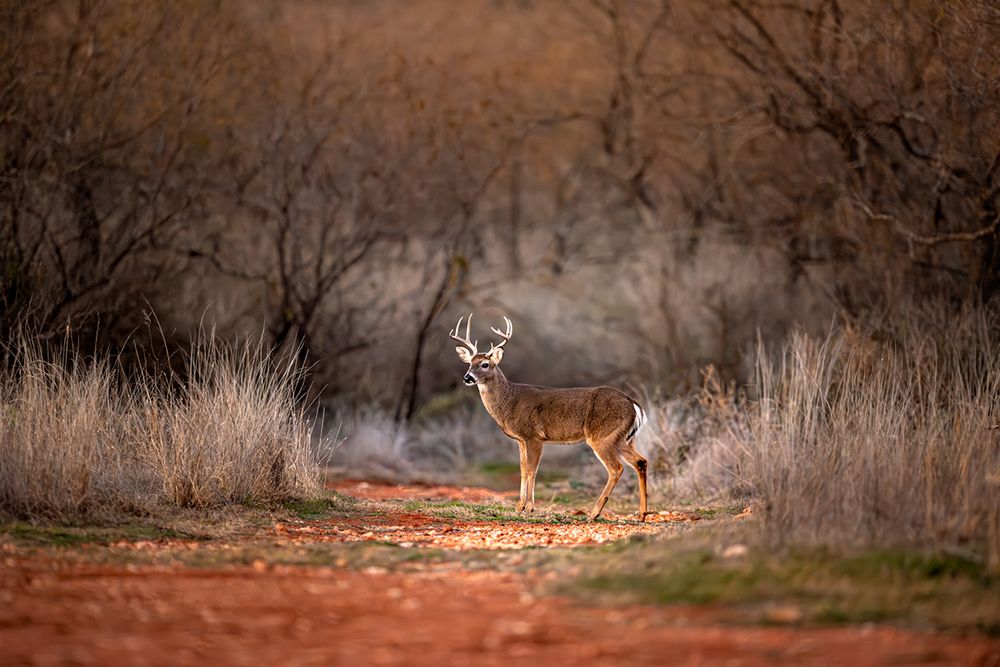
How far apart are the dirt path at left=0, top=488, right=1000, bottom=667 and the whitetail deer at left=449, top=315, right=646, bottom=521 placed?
5286 millimetres

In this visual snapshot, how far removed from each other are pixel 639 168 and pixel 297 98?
9176mm

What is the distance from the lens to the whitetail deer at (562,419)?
43.7ft

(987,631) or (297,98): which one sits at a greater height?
(297,98)

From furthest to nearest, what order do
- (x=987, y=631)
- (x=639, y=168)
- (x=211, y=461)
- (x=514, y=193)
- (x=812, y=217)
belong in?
(x=514, y=193) < (x=639, y=168) < (x=812, y=217) < (x=211, y=461) < (x=987, y=631)

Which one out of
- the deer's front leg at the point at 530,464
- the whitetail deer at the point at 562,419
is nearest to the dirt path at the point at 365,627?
the whitetail deer at the point at 562,419

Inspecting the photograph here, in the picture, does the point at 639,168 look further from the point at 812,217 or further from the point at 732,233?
the point at 812,217

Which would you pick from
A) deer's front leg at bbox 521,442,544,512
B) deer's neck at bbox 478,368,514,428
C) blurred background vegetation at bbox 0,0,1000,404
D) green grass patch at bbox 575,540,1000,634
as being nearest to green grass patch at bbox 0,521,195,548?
blurred background vegetation at bbox 0,0,1000,404

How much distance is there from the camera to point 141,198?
21.1m

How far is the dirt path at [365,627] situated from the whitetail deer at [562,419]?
5286 mm

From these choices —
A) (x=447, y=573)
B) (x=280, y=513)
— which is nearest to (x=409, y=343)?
(x=280, y=513)

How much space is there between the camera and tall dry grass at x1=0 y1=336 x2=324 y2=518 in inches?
399

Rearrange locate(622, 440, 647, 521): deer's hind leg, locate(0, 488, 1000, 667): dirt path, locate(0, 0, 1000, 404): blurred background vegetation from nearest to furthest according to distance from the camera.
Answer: locate(0, 488, 1000, 667): dirt path < locate(622, 440, 647, 521): deer's hind leg < locate(0, 0, 1000, 404): blurred background vegetation

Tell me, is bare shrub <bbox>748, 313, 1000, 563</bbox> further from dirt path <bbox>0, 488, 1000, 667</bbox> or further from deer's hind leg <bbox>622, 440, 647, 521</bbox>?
deer's hind leg <bbox>622, 440, 647, 521</bbox>

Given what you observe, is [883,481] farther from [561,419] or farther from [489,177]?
[489,177]
